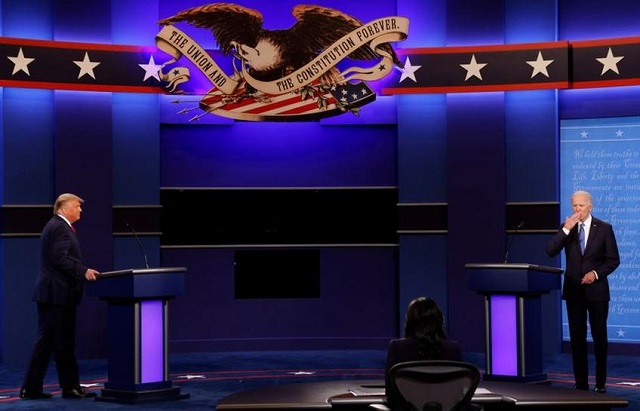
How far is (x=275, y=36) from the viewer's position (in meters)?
10.5

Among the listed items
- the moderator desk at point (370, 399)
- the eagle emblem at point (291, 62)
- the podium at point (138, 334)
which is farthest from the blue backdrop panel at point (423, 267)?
the moderator desk at point (370, 399)

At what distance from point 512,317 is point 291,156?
3585mm

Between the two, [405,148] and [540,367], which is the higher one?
[405,148]

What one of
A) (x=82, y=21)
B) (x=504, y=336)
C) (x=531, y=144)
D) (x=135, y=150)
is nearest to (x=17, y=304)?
(x=135, y=150)

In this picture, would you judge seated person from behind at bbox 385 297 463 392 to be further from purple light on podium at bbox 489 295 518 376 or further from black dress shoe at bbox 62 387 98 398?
black dress shoe at bbox 62 387 98 398

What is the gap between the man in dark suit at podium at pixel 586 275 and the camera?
7.68 metres

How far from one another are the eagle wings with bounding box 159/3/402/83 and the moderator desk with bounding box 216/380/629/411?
640 cm

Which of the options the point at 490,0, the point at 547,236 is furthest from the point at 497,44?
the point at 547,236

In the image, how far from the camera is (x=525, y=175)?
10.3 meters

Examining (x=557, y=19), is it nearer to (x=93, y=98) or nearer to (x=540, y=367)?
(x=540, y=367)

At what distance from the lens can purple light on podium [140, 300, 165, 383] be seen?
298 inches

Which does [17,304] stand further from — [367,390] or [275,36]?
[367,390]

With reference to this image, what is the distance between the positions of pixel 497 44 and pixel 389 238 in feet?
7.64

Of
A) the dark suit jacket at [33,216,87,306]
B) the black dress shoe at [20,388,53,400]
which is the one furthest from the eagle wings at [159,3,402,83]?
the black dress shoe at [20,388,53,400]
